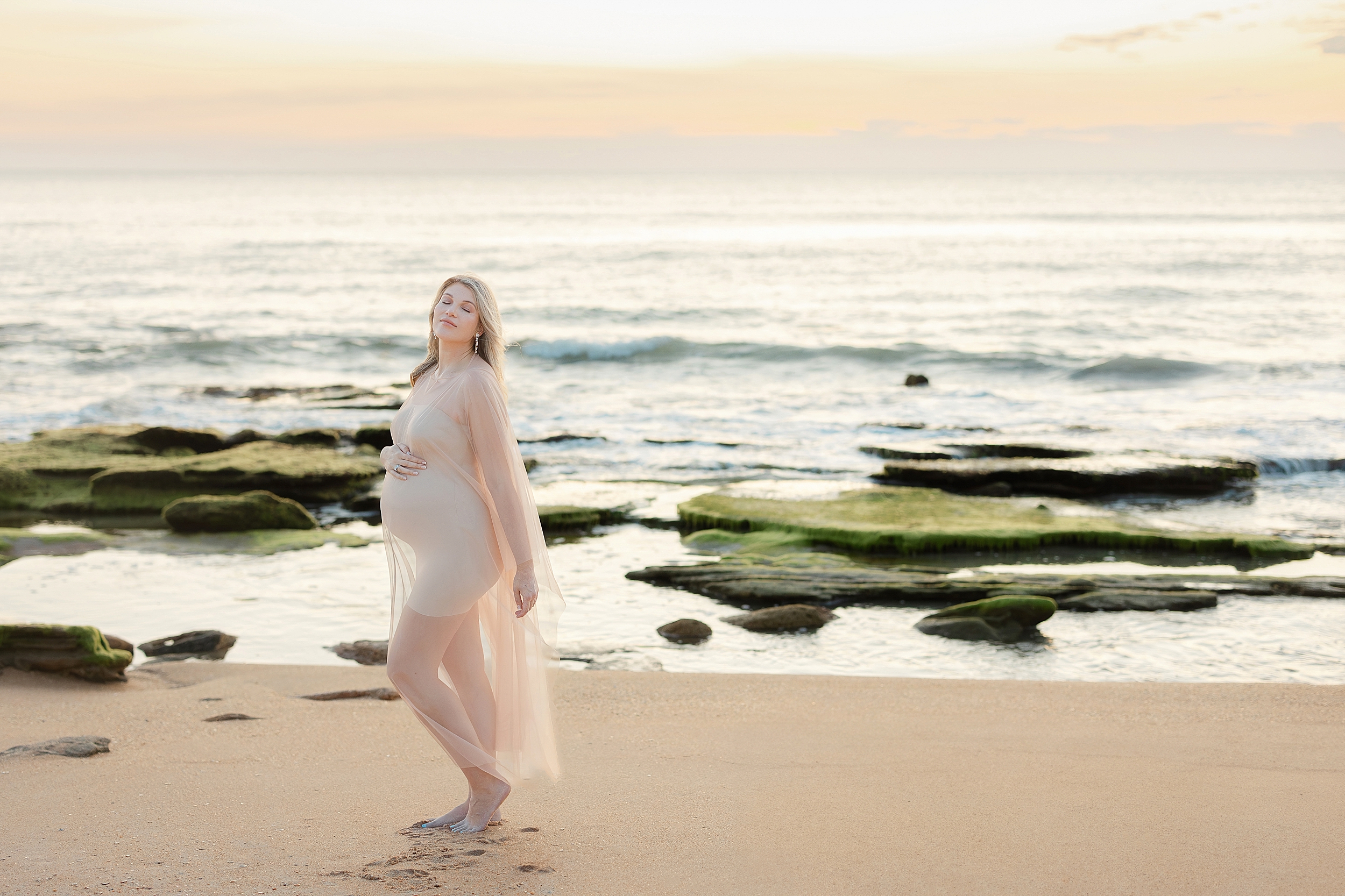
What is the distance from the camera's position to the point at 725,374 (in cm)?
2808

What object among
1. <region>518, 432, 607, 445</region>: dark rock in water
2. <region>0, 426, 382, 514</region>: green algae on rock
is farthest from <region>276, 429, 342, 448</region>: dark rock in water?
<region>518, 432, 607, 445</region>: dark rock in water

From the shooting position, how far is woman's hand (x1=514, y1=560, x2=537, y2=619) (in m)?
4.35

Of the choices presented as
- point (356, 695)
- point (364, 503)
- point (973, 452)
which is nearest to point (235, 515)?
point (364, 503)

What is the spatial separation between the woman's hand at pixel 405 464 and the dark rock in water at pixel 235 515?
27.5 ft

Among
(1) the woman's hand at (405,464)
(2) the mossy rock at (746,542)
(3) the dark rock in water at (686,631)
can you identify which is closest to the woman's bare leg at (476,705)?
(1) the woman's hand at (405,464)

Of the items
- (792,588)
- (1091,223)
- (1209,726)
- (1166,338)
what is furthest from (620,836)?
(1091,223)

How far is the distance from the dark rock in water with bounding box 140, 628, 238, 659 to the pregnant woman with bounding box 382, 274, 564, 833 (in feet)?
14.0

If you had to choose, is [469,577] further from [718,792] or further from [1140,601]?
[1140,601]

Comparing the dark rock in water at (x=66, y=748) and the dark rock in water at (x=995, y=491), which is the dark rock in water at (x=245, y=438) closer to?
the dark rock in water at (x=995, y=491)

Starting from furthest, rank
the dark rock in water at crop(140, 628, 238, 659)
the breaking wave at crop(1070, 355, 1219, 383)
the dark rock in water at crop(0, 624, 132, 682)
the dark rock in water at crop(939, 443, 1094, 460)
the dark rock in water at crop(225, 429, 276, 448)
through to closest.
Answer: the breaking wave at crop(1070, 355, 1219, 383) → the dark rock in water at crop(225, 429, 276, 448) → the dark rock in water at crop(939, 443, 1094, 460) → the dark rock in water at crop(140, 628, 238, 659) → the dark rock in water at crop(0, 624, 132, 682)

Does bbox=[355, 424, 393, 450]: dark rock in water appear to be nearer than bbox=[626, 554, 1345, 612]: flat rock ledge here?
No

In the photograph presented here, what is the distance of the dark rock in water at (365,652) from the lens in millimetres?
7930

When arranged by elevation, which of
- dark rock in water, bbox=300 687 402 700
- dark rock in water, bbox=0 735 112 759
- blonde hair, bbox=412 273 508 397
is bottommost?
dark rock in water, bbox=300 687 402 700

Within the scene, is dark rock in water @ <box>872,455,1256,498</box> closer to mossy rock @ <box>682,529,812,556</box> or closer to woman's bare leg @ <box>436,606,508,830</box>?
mossy rock @ <box>682,529,812,556</box>
